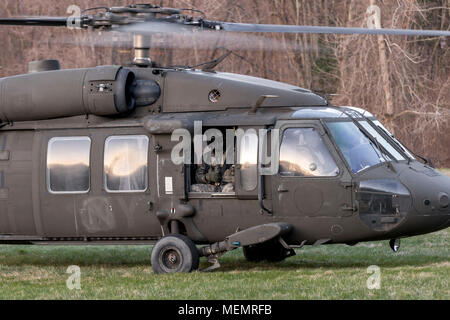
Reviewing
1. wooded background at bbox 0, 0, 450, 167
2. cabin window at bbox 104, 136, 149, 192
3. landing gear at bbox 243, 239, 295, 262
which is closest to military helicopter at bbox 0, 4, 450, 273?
cabin window at bbox 104, 136, 149, 192

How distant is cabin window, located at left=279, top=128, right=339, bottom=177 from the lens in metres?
12.0

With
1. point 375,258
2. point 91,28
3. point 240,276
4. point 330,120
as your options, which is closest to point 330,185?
point 330,120

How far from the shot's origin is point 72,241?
1327 cm

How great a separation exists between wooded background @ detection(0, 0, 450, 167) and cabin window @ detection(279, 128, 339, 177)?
13966mm

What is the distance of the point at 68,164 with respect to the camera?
13172 millimetres

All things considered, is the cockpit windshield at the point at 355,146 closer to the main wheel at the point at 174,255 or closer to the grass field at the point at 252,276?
the grass field at the point at 252,276

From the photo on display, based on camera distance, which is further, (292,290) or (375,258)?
(375,258)

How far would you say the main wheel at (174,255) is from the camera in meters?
12.3

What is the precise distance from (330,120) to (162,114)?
2.35 meters

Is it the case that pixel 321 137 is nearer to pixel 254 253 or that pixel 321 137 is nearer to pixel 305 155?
pixel 305 155

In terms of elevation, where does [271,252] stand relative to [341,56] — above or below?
below

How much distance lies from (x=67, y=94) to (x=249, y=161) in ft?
Answer: 9.16

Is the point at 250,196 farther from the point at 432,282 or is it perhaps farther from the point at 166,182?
the point at 432,282

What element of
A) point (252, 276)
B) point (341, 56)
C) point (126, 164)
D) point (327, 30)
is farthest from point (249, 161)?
point (341, 56)
